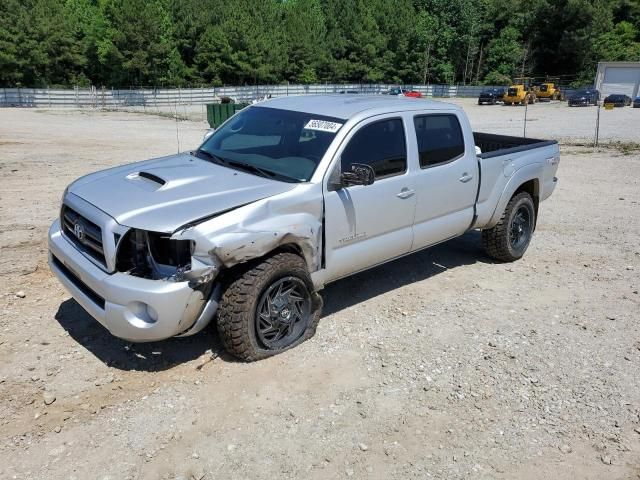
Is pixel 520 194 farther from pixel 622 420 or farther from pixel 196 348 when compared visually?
pixel 196 348

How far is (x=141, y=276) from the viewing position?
11.9 feet

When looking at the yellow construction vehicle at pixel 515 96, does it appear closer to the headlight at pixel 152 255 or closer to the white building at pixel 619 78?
the white building at pixel 619 78

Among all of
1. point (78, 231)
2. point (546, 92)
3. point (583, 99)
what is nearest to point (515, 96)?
point (583, 99)

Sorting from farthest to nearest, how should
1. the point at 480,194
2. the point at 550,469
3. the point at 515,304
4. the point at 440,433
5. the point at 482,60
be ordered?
the point at 482,60, the point at 480,194, the point at 515,304, the point at 440,433, the point at 550,469

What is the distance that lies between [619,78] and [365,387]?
60.5 m

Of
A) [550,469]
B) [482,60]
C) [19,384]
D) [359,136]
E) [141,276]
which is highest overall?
[482,60]

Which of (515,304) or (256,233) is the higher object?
(256,233)

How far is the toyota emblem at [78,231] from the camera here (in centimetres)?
396

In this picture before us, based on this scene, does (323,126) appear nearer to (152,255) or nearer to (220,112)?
(152,255)

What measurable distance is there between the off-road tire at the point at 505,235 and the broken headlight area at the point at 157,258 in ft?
12.4

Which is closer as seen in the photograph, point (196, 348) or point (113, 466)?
point (113, 466)

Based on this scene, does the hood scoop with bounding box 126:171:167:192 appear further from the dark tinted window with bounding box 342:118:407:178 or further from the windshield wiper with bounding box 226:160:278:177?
the dark tinted window with bounding box 342:118:407:178

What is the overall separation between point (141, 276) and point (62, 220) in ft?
3.89

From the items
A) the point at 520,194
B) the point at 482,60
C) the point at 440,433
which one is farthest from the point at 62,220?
the point at 482,60
